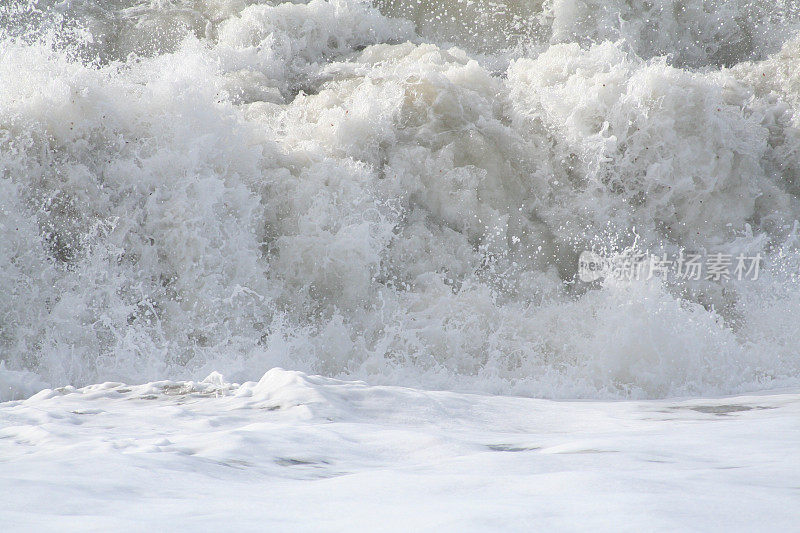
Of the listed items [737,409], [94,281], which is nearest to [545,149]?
[737,409]

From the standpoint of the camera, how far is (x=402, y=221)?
18.5 feet

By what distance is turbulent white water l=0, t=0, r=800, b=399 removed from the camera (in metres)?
4.67

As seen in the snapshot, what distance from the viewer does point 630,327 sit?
15.7 feet

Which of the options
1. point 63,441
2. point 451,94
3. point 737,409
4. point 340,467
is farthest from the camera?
point 451,94

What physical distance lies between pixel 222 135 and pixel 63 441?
12.5 ft

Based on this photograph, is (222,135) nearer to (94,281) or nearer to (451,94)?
(94,281)

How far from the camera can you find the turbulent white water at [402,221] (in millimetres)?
4672

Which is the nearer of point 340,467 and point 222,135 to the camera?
point 340,467

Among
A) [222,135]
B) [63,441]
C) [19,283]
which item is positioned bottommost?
[63,441]

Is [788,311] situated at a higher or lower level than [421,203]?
lower

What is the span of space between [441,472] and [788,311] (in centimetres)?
456

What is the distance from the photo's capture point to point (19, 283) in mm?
4746

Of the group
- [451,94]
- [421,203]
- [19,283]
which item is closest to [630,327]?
[421,203]

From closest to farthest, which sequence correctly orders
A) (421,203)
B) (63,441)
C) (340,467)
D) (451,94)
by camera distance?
(340,467)
(63,441)
(421,203)
(451,94)
